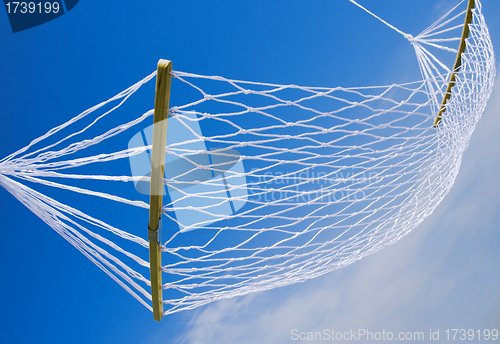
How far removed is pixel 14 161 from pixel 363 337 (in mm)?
2886

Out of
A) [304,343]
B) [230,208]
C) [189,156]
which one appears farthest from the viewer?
[304,343]

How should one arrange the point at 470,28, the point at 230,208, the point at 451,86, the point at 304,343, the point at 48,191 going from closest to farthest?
1. the point at 230,208
2. the point at 470,28
3. the point at 451,86
4. the point at 48,191
5. the point at 304,343

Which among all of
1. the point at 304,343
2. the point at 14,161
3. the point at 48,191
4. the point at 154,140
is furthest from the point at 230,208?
the point at 304,343

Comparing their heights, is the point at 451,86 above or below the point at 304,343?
above

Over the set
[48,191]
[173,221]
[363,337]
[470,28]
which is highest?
[470,28]

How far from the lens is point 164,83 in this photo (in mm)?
791

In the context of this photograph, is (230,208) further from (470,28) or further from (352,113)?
(352,113)

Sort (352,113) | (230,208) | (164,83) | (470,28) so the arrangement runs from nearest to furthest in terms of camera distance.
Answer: (164,83) < (230,208) < (470,28) < (352,113)

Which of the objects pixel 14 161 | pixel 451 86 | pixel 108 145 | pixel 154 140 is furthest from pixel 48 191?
pixel 451 86

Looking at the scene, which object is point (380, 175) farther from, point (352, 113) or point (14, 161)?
point (352, 113)

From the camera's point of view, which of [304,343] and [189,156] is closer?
[189,156]

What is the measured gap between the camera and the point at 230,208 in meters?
1.13

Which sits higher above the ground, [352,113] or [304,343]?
[352,113]

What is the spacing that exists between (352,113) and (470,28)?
3.61 feet
